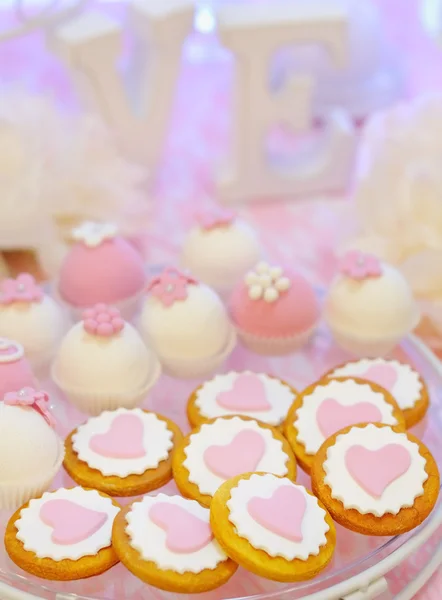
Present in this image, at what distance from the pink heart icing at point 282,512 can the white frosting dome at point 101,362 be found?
232 millimetres

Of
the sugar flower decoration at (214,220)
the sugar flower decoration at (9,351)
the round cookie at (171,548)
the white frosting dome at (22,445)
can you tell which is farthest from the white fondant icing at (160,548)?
the sugar flower decoration at (214,220)

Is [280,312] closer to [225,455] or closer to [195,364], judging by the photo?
[195,364]

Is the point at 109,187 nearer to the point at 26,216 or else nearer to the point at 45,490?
the point at 26,216

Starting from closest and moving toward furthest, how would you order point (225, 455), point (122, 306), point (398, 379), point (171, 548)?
1. point (171, 548)
2. point (225, 455)
3. point (398, 379)
4. point (122, 306)

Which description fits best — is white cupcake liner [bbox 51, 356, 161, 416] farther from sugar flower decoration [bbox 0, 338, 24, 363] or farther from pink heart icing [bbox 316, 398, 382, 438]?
pink heart icing [bbox 316, 398, 382, 438]

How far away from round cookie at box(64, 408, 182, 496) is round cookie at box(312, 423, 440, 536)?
0.52 ft

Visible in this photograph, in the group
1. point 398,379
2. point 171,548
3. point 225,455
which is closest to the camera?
point 171,548

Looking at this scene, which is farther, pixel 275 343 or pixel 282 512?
pixel 275 343

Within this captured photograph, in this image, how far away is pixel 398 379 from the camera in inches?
37.2

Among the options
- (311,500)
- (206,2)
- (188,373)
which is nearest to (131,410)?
(188,373)

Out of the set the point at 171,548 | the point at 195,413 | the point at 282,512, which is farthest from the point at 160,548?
the point at 195,413

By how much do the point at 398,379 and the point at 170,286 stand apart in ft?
0.93

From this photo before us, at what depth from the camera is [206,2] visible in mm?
1863

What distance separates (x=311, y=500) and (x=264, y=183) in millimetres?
797
